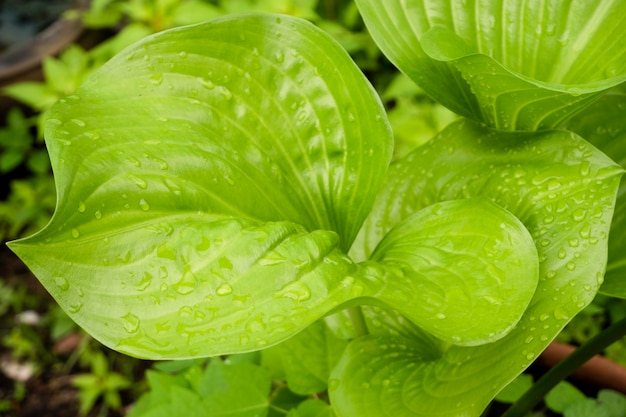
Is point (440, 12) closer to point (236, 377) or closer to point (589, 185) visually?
point (589, 185)

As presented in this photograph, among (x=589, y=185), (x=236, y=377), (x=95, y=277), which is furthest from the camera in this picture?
(x=236, y=377)

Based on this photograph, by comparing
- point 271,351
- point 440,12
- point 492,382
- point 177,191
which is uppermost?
point 440,12

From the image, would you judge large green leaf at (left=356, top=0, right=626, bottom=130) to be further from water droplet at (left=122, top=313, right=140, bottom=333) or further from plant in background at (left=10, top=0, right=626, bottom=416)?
water droplet at (left=122, top=313, right=140, bottom=333)

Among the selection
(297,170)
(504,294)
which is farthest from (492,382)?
(297,170)

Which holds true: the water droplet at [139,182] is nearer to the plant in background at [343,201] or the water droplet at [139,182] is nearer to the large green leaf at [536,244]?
the plant in background at [343,201]

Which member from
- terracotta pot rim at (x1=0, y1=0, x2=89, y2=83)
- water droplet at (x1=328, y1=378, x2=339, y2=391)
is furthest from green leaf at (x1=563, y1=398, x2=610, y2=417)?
terracotta pot rim at (x1=0, y1=0, x2=89, y2=83)

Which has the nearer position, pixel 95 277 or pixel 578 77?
pixel 95 277

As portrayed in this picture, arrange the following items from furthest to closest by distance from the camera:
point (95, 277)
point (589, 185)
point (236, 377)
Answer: point (236, 377), point (589, 185), point (95, 277)
